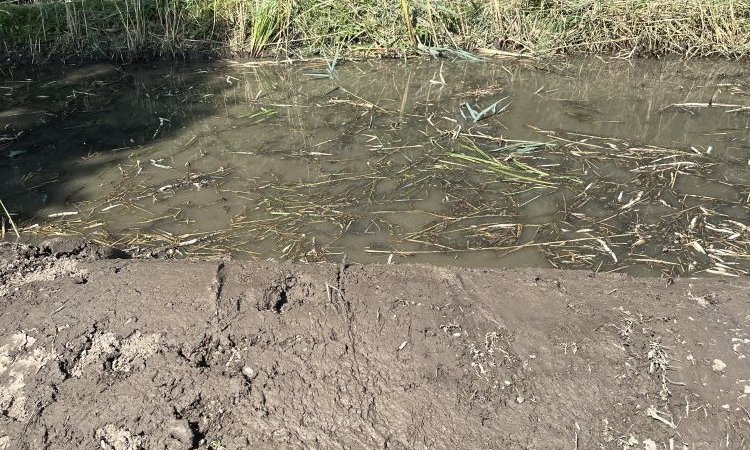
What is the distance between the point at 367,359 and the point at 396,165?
2674 millimetres

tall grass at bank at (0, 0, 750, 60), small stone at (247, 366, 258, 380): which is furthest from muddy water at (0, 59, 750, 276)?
small stone at (247, 366, 258, 380)

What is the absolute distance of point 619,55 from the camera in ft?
26.2

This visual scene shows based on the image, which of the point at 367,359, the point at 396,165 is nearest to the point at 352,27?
the point at 396,165

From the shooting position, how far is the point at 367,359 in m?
2.54

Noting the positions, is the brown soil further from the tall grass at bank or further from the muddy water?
the tall grass at bank

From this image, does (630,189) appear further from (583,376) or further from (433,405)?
(433,405)

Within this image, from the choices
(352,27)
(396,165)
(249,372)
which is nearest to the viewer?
(249,372)

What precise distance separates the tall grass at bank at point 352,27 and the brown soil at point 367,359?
5.58m

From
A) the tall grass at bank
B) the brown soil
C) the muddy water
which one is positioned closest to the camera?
the brown soil

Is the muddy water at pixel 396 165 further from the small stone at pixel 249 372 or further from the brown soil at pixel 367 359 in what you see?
the small stone at pixel 249 372

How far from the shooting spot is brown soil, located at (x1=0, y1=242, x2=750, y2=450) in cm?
226

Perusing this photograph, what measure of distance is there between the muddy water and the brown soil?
97 cm

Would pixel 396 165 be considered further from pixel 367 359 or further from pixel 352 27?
pixel 352 27

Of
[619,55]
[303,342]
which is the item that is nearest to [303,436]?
[303,342]
